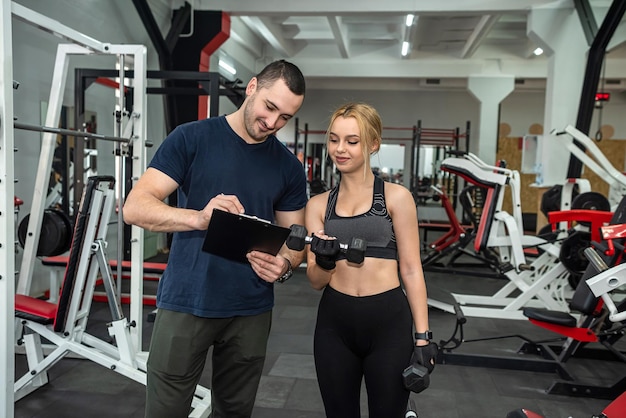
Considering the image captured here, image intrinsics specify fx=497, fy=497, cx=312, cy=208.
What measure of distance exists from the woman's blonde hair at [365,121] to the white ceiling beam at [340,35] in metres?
6.47

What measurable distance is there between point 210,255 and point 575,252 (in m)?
3.20

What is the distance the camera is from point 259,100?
1421 mm

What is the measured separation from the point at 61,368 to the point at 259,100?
2626 mm

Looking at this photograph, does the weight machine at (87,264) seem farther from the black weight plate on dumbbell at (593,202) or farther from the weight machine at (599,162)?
the weight machine at (599,162)

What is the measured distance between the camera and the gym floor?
2646 mm

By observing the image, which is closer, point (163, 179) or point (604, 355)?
point (163, 179)

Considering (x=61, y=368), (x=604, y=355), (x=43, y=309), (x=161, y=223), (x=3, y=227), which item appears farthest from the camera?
(x=604, y=355)

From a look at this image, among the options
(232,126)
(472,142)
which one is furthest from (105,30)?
(472,142)

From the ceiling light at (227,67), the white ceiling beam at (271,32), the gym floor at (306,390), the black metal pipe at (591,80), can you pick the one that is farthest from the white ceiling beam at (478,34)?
the gym floor at (306,390)

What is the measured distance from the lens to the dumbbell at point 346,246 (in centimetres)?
134

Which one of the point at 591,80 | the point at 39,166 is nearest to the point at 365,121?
the point at 39,166

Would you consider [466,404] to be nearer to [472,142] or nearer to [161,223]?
[161,223]

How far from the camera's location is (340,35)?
8.49 m

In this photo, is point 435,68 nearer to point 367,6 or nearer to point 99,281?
point 367,6
